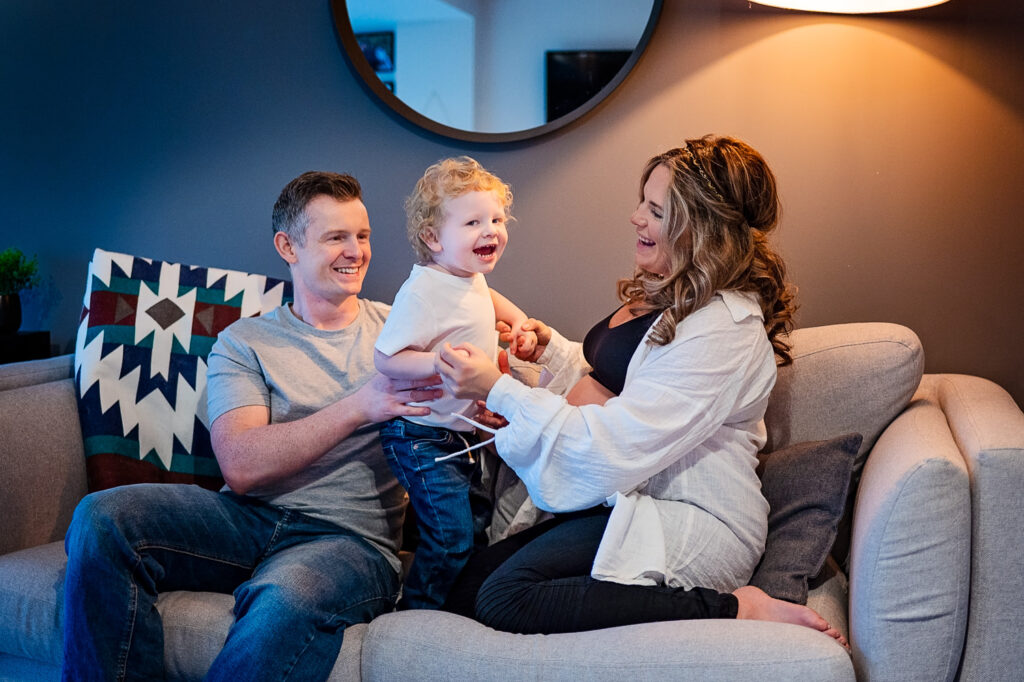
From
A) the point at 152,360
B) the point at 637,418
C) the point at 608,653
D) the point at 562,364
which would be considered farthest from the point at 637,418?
the point at 152,360

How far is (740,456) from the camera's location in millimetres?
1739

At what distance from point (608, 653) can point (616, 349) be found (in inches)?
23.8

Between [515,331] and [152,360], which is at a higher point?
[515,331]

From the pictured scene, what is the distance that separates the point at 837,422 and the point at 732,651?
641mm

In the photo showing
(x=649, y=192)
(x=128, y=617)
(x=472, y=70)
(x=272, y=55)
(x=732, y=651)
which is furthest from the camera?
(x=272, y=55)

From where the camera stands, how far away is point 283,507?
199 centimetres

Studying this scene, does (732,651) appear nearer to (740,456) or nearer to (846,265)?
(740,456)

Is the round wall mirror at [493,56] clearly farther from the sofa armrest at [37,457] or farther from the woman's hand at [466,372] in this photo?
the sofa armrest at [37,457]

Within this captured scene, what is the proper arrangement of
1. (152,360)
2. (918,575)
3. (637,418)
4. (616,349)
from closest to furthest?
(918,575) → (637,418) → (616,349) → (152,360)

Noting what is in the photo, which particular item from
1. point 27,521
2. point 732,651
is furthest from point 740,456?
point 27,521

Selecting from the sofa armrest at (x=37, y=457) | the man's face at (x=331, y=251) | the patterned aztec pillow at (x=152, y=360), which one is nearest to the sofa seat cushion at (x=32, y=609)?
the sofa armrest at (x=37, y=457)

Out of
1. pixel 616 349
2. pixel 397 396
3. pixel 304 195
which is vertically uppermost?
pixel 304 195

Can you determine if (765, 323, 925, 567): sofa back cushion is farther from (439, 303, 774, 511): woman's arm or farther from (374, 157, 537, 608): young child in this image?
(374, 157, 537, 608): young child

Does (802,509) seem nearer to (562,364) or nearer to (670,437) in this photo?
(670,437)
